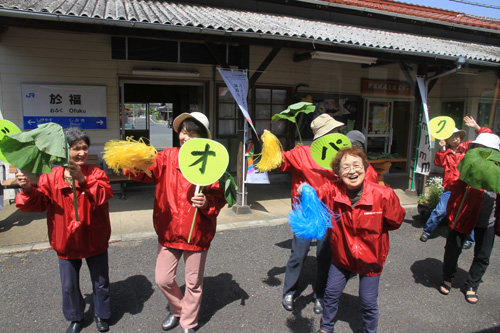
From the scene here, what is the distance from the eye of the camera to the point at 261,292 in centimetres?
352

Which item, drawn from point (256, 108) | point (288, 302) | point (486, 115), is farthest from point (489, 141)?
point (486, 115)

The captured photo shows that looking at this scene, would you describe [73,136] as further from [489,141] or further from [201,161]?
[489,141]

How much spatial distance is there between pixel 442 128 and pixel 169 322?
412cm

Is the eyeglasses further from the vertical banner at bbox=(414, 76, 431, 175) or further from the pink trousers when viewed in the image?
the vertical banner at bbox=(414, 76, 431, 175)

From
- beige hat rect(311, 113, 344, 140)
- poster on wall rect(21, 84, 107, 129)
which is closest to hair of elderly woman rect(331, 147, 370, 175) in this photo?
beige hat rect(311, 113, 344, 140)

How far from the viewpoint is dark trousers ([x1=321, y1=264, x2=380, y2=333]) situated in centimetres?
248

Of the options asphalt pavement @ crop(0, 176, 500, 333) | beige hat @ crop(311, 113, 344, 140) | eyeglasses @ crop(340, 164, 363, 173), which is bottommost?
asphalt pavement @ crop(0, 176, 500, 333)

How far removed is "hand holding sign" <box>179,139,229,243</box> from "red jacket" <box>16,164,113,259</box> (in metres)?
0.64

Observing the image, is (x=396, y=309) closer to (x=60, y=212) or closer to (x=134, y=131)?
(x=60, y=212)

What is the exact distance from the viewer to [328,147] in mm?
2771

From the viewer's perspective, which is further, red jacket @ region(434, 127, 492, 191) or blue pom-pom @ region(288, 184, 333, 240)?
red jacket @ region(434, 127, 492, 191)

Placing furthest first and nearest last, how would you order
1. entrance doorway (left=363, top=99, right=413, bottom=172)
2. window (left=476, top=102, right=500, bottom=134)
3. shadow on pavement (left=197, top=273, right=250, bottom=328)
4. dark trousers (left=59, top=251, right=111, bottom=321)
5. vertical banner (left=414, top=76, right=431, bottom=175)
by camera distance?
window (left=476, top=102, right=500, bottom=134) → entrance doorway (left=363, top=99, right=413, bottom=172) → vertical banner (left=414, top=76, right=431, bottom=175) → shadow on pavement (left=197, top=273, right=250, bottom=328) → dark trousers (left=59, top=251, right=111, bottom=321)

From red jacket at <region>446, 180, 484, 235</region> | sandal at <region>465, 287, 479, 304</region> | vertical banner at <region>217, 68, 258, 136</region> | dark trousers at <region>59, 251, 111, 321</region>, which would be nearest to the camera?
dark trousers at <region>59, 251, 111, 321</region>

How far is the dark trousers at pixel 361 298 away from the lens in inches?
97.6
